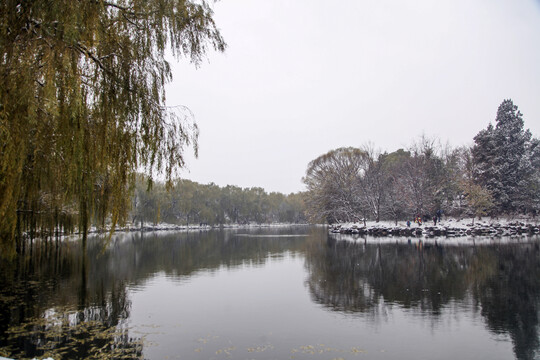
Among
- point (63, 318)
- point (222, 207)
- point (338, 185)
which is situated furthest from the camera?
point (222, 207)

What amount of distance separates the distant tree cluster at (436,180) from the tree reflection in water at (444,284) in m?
23.8

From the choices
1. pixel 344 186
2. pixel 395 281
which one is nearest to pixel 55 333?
pixel 395 281

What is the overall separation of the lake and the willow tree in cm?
216

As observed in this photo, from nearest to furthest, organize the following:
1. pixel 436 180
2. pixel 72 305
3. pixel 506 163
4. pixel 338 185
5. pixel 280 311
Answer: pixel 280 311 < pixel 72 305 < pixel 506 163 < pixel 436 180 < pixel 338 185

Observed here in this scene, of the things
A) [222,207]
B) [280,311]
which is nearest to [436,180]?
[280,311]

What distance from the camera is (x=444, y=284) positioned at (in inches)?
571

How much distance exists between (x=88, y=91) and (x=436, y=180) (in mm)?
50446

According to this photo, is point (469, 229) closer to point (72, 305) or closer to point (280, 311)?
point (280, 311)

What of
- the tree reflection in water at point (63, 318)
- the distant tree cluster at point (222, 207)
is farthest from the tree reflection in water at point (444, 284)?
the distant tree cluster at point (222, 207)

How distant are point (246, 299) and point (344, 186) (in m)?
43.2

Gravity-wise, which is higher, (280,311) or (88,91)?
(88,91)

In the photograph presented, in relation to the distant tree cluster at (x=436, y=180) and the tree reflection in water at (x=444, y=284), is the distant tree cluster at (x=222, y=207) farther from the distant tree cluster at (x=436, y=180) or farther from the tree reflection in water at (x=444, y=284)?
the tree reflection in water at (x=444, y=284)

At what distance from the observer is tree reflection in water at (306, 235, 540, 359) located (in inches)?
393

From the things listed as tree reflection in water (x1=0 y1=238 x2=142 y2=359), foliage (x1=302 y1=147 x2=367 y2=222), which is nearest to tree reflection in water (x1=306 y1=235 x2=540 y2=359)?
tree reflection in water (x1=0 y1=238 x2=142 y2=359)
